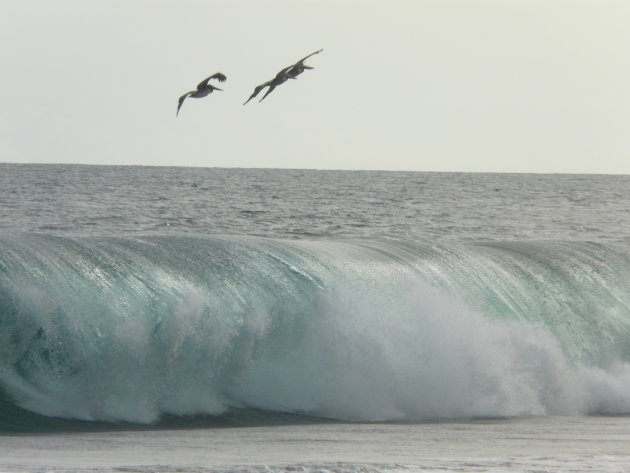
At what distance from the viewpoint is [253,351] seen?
1146 cm

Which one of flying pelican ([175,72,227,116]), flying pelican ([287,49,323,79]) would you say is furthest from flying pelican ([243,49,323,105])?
flying pelican ([175,72,227,116])

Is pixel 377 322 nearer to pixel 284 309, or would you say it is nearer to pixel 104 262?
pixel 284 309

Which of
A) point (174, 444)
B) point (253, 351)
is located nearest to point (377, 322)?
point (253, 351)

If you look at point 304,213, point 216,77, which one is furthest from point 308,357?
point 304,213

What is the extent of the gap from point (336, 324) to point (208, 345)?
1.46 metres

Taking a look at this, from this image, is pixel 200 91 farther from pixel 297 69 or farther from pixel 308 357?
pixel 308 357

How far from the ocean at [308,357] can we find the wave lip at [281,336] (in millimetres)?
21

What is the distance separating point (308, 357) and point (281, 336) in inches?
16.5

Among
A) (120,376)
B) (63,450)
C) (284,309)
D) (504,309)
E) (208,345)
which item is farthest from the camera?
(504,309)

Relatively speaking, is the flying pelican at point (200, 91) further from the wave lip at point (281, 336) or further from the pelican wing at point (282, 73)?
the wave lip at point (281, 336)

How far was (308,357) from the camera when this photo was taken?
11547mm

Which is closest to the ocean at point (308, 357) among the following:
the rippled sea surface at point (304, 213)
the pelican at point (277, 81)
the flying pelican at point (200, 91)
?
the flying pelican at point (200, 91)

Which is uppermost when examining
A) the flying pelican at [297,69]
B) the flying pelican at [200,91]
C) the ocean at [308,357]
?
the flying pelican at [297,69]

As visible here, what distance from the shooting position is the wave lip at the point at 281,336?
1060 cm
